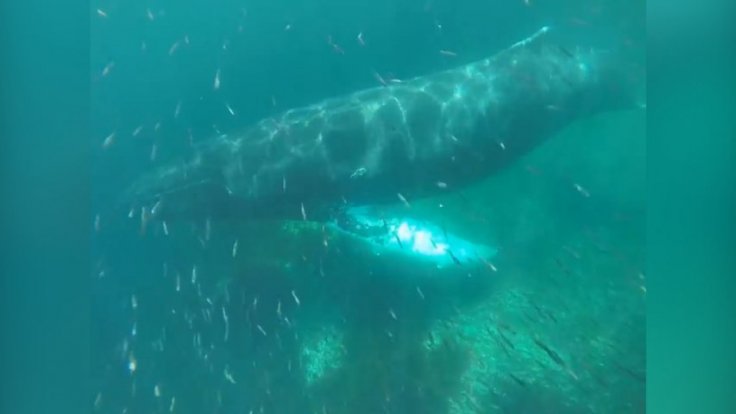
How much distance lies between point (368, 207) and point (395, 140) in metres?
0.46

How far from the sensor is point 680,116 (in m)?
4.19

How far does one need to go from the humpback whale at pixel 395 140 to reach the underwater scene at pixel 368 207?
1 cm

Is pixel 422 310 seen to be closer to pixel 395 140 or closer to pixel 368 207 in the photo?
pixel 368 207

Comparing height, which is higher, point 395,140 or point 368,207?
point 395,140

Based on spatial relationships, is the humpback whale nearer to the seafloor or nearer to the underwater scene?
the underwater scene

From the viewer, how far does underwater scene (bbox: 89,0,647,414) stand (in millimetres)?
3980

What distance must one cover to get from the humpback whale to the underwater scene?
12 millimetres

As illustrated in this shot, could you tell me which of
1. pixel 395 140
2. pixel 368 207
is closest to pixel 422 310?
pixel 368 207

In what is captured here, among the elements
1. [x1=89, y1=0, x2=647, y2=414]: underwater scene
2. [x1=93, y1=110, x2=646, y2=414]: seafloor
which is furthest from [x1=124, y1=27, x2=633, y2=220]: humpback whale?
[x1=93, y1=110, x2=646, y2=414]: seafloor

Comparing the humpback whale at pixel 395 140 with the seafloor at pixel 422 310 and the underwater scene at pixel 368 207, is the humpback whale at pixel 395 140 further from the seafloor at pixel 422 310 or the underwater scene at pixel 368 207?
the seafloor at pixel 422 310

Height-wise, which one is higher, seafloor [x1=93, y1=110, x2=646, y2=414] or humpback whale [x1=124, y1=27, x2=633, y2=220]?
humpback whale [x1=124, y1=27, x2=633, y2=220]

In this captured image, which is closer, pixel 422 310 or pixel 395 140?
pixel 422 310

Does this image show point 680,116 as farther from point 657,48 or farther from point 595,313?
point 595,313

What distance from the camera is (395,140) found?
167 inches
